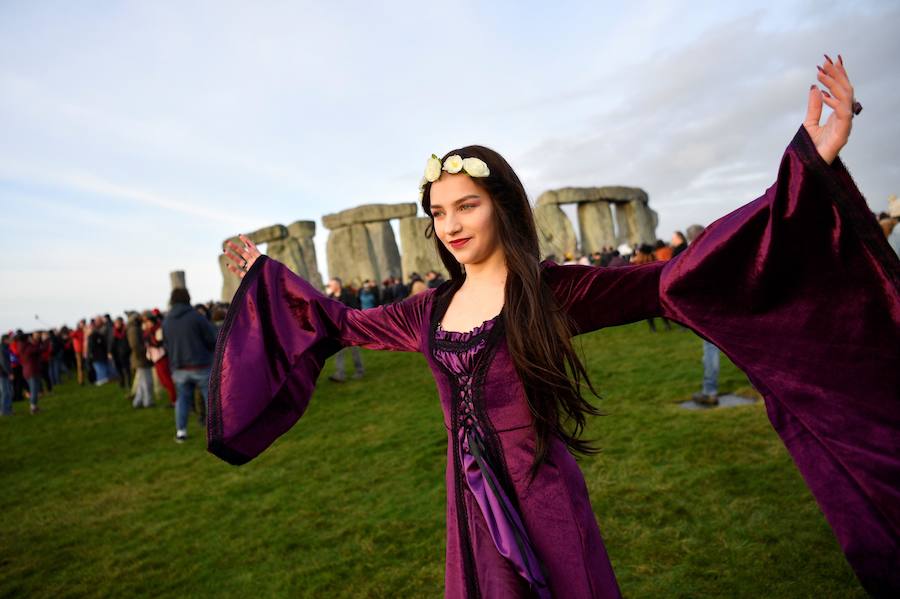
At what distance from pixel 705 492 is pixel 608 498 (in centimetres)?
63

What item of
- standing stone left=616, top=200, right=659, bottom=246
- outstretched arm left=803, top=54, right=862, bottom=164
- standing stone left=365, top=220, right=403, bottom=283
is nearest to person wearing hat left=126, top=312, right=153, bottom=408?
outstretched arm left=803, top=54, right=862, bottom=164

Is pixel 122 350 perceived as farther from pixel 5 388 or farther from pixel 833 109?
pixel 833 109

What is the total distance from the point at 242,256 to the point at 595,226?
964 inches

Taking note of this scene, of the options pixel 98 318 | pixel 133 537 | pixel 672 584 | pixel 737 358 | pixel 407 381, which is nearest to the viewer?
pixel 737 358

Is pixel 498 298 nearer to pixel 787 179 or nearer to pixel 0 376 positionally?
pixel 787 179

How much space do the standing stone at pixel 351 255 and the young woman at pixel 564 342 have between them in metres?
20.7

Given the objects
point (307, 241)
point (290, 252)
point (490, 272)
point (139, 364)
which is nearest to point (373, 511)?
point (490, 272)

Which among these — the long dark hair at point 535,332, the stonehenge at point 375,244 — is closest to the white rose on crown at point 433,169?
the long dark hair at point 535,332

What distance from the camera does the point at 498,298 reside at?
6.92 ft

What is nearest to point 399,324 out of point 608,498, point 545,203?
point 608,498

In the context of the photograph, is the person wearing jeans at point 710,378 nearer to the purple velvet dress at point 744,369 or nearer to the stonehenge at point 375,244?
the purple velvet dress at point 744,369

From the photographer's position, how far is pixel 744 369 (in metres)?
1.81

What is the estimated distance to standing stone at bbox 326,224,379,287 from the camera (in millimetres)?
23094

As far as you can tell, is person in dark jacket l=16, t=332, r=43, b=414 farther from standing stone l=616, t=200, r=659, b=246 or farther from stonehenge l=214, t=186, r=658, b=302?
standing stone l=616, t=200, r=659, b=246
